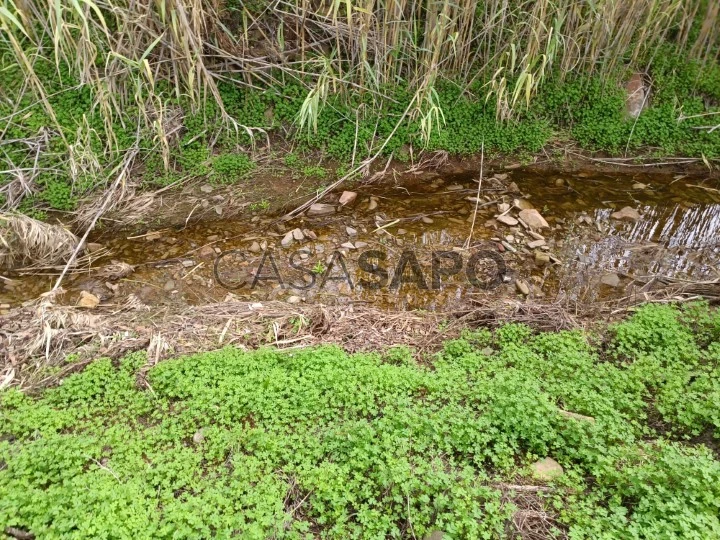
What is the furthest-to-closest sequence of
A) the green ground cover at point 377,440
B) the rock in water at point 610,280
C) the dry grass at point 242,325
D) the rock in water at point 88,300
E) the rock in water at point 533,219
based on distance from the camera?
the rock in water at point 533,219 < the rock in water at point 610,280 < the rock in water at point 88,300 < the dry grass at point 242,325 < the green ground cover at point 377,440

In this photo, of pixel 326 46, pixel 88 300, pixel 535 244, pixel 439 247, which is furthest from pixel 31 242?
pixel 535 244

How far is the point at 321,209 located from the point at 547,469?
3.05 meters

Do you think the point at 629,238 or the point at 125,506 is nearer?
the point at 125,506

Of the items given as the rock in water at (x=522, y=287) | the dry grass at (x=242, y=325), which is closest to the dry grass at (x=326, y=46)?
the dry grass at (x=242, y=325)

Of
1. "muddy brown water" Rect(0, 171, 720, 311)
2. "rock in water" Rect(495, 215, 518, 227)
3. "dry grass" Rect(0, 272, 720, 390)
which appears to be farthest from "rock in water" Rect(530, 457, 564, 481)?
"rock in water" Rect(495, 215, 518, 227)

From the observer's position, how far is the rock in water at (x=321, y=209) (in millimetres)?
4613

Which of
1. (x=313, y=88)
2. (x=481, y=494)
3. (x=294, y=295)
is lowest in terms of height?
(x=294, y=295)

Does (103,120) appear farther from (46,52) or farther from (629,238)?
(629,238)

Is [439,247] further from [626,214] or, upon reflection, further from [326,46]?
[326,46]

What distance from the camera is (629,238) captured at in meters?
4.50

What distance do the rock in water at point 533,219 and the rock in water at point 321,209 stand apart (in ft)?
6.19

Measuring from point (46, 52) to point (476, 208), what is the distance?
4179 mm

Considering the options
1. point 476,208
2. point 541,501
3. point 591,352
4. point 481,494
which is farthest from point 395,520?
point 476,208

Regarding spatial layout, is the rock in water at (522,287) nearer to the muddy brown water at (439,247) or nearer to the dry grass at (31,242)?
the muddy brown water at (439,247)
